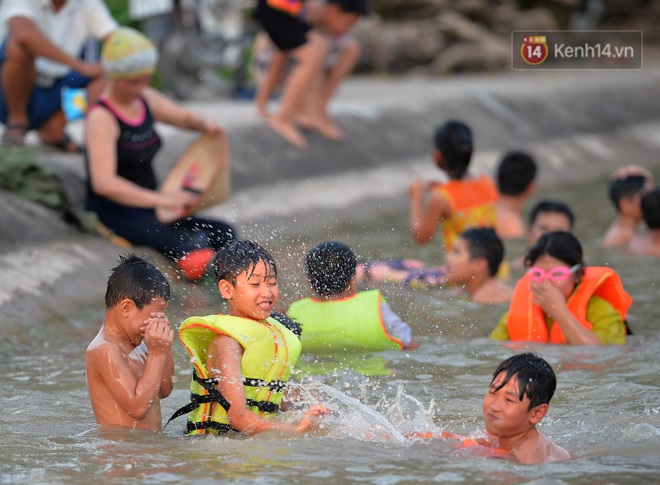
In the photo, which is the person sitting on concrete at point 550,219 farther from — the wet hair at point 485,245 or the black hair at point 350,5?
the black hair at point 350,5

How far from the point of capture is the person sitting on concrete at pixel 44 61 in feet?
26.9

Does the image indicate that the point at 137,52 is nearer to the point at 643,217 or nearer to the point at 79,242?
the point at 79,242

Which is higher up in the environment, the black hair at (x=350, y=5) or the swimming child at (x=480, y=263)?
the black hair at (x=350, y=5)

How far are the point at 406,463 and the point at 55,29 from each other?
17.4 ft

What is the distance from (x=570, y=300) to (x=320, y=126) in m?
5.21

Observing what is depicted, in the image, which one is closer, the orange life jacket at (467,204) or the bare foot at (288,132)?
the orange life jacket at (467,204)

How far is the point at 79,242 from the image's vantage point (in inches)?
310

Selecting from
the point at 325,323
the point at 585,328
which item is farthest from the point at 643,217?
the point at 325,323

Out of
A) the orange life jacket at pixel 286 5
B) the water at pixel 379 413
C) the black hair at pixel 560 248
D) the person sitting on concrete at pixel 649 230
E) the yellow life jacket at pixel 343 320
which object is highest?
the orange life jacket at pixel 286 5

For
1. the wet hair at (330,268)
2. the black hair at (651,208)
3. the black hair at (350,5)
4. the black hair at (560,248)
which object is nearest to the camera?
the wet hair at (330,268)

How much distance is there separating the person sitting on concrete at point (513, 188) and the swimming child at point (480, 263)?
1523 mm

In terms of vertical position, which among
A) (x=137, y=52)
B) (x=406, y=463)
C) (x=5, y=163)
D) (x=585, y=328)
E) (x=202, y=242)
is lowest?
(x=406, y=463)

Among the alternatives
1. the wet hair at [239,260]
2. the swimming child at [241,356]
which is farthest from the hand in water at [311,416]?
the wet hair at [239,260]

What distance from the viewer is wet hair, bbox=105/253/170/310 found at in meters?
4.48
